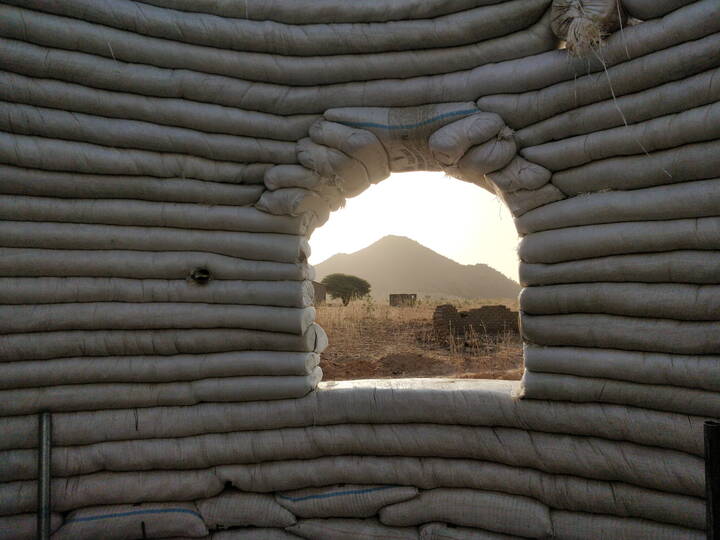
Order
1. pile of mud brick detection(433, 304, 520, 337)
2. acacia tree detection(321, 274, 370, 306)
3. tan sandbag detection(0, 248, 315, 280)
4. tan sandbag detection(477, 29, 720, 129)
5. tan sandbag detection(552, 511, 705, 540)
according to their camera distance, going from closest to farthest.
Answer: tan sandbag detection(477, 29, 720, 129)
tan sandbag detection(552, 511, 705, 540)
tan sandbag detection(0, 248, 315, 280)
pile of mud brick detection(433, 304, 520, 337)
acacia tree detection(321, 274, 370, 306)

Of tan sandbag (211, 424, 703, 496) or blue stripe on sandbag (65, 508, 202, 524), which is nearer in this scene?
tan sandbag (211, 424, 703, 496)

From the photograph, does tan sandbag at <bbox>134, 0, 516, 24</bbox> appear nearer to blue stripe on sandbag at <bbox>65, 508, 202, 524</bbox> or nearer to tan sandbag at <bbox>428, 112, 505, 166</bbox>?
tan sandbag at <bbox>428, 112, 505, 166</bbox>

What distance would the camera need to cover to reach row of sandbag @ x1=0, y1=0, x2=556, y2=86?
2.88m

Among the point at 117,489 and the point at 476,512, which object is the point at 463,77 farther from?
the point at 117,489

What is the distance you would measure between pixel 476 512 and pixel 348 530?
2.47ft

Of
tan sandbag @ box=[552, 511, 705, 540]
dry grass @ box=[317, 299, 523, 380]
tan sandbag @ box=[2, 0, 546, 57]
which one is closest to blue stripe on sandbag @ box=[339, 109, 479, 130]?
tan sandbag @ box=[2, 0, 546, 57]

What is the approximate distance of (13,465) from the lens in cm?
302

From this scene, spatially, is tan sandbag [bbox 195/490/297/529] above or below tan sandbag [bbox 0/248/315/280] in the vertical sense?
below

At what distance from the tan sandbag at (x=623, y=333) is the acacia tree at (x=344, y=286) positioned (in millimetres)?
15160

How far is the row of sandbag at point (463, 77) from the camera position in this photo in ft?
7.81

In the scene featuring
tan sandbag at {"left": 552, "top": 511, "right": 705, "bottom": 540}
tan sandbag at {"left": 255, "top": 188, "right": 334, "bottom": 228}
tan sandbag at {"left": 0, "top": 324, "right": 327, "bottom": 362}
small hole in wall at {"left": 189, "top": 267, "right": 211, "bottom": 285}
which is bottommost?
tan sandbag at {"left": 552, "top": 511, "right": 705, "bottom": 540}

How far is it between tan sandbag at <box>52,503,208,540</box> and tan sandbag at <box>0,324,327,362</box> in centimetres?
93

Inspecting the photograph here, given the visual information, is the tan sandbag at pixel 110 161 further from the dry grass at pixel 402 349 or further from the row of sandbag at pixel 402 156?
the dry grass at pixel 402 349

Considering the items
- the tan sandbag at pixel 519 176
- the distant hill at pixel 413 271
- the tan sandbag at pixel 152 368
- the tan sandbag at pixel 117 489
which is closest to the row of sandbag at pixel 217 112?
the tan sandbag at pixel 519 176
